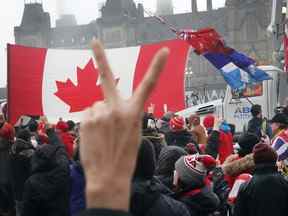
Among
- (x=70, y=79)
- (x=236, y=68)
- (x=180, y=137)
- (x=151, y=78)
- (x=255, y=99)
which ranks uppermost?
(x=151, y=78)

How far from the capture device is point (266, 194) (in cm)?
421

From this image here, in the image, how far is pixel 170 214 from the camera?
10.3 feet

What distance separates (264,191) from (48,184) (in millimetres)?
1591

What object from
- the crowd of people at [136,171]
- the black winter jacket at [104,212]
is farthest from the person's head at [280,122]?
the black winter jacket at [104,212]

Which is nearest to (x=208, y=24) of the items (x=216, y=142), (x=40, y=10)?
(x=40, y=10)

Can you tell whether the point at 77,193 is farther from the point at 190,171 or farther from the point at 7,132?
the point at 7,132

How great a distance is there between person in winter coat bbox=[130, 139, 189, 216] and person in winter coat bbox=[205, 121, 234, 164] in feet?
12.9

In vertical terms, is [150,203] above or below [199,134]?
above

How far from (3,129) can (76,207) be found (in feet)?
11.3

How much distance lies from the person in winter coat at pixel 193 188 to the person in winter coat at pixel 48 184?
4.40 ft

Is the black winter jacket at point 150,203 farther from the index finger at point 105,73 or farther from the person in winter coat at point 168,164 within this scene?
the index finger at point 105,73

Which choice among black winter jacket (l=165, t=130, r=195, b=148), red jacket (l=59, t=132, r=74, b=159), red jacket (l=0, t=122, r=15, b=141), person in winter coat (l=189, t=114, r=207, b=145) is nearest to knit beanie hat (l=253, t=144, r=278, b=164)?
red jacket (l=59, t=132, r=74, b=159)

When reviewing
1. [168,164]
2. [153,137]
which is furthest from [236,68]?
[168,164]

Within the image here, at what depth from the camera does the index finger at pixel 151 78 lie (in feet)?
4.94
